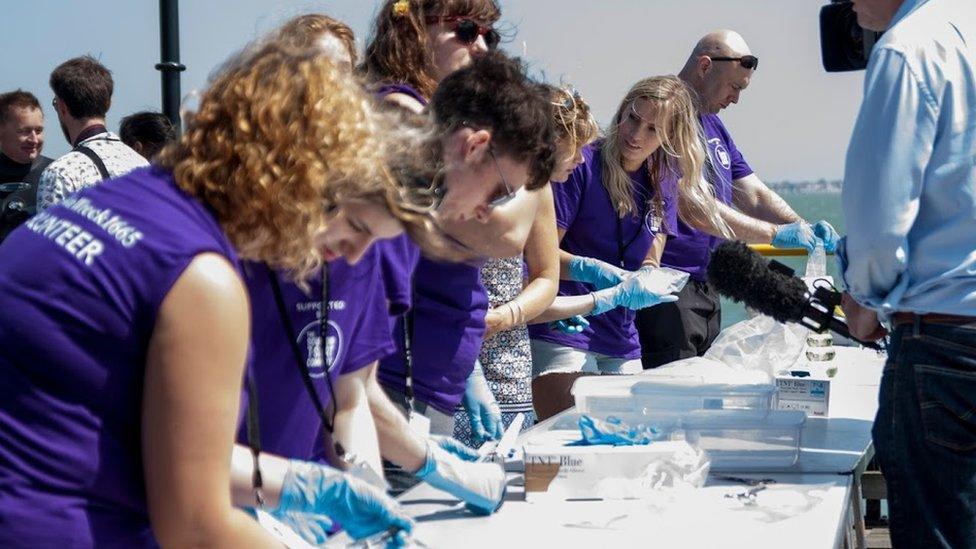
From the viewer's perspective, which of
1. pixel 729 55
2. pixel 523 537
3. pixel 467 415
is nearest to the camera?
pixel 523 537

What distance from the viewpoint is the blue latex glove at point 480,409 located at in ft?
9.18

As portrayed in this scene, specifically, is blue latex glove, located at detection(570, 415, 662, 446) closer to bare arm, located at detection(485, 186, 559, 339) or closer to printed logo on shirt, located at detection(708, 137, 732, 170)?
bare arm, located at detection(485, 186, 559, 339)

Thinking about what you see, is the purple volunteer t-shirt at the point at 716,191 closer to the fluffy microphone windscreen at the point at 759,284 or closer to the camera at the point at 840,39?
the camera at the point at 840,39

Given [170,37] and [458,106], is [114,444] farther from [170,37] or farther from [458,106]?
[170,37]

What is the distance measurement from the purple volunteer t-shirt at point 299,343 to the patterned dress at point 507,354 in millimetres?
1243

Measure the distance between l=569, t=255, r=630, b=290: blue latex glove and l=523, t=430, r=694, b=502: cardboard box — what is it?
1.33 metres

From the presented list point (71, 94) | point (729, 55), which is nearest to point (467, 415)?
point (71, 94)

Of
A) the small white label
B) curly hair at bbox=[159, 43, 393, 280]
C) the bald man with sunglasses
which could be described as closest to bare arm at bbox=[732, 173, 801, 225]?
the bald man with sunglasses

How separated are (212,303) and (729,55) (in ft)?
13.1

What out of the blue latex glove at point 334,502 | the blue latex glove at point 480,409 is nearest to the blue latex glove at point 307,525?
the blue latex glove at point 334,502

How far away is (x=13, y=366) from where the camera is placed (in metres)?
1.19

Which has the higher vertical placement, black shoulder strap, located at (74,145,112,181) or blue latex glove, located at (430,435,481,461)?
black shoulder strap, located at (74,145,112,181)

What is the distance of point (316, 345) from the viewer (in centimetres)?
167

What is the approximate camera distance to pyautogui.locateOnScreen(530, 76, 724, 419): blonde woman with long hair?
349cm
